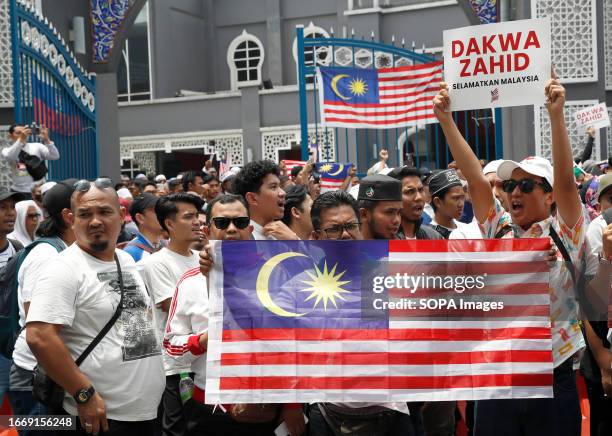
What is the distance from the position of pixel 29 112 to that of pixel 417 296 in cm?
831

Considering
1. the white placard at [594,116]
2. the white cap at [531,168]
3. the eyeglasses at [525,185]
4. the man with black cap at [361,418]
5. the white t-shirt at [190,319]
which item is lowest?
the man with black cap at [361,418]

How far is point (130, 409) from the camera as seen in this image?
13.3ft

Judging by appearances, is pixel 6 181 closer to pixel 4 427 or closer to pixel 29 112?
pixel 29 112

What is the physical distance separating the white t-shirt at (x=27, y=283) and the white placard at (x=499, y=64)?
228 centimetres

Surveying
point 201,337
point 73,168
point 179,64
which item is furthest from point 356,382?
point 179,64

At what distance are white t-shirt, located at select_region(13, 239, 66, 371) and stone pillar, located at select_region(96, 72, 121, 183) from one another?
321 inches

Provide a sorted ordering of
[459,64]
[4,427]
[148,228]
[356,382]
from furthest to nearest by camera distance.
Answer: [148,228], [4,427], [459,64], [356,382]

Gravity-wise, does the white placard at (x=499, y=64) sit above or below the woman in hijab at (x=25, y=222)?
above

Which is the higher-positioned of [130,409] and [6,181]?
[6,181]

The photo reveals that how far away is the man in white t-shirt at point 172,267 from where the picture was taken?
5117 mm

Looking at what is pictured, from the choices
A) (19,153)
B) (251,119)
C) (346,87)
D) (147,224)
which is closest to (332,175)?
(346,87)

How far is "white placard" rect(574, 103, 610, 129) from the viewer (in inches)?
460

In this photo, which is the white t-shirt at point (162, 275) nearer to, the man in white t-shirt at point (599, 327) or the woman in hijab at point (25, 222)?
the man in white t-shirt at point (599, 327)

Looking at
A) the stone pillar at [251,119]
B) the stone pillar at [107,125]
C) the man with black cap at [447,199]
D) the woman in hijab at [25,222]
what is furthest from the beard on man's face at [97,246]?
the stone pillar at [251,119]
